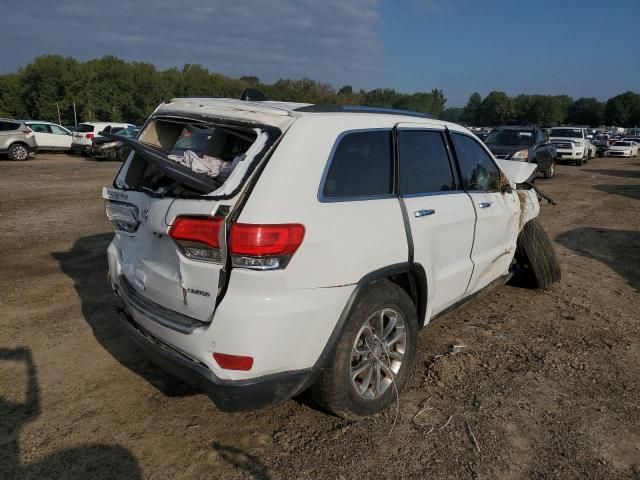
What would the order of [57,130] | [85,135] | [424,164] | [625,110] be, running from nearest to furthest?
[424,164], [85,135], [57,130], [625,110]

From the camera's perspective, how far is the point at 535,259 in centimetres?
512

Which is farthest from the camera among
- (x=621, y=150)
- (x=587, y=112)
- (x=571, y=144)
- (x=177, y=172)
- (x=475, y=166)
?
(x=587, y=112)

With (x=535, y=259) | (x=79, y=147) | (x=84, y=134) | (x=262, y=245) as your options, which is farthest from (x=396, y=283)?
(x=79, y=147)

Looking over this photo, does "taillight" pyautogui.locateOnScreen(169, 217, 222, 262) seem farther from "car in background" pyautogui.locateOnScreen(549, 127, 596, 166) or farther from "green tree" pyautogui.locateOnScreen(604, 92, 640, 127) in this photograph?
"green tree" pyautogui.locateOnScreen(604, 92, 640, 127)

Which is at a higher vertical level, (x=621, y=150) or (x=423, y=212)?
(x=423, y=212)

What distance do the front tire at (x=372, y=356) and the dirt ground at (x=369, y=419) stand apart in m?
0.17

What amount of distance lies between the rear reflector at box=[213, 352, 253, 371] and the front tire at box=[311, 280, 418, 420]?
508mm

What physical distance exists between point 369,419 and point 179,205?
1.72 m

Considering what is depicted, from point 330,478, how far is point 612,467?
5.04 feet

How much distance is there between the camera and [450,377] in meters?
3.55

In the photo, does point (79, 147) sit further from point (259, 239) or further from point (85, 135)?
point (259, 239)

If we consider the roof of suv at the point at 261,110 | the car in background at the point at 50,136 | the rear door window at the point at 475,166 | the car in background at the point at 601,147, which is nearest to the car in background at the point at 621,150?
the car in background at the point at 601,147

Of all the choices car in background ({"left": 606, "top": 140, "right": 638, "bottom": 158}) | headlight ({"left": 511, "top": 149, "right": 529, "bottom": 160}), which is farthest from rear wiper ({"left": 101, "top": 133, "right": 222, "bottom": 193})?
car in background ({"left": 606, "top": 140, "right": 638, "bottom": 158})

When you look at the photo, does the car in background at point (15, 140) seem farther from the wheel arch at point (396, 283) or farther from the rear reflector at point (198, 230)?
the wheel arch at point (396, 283)
